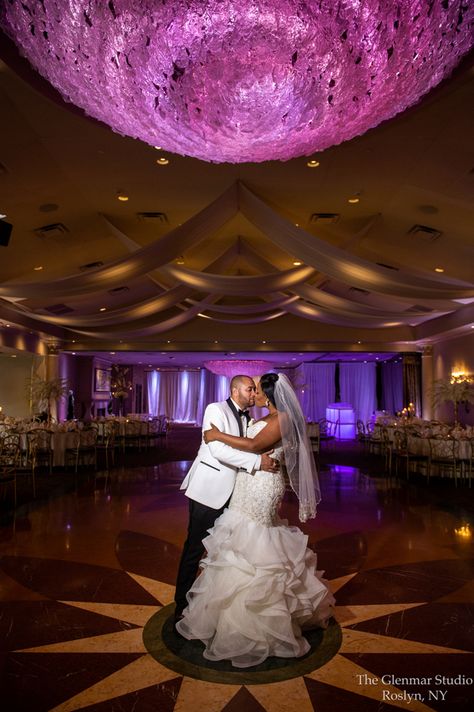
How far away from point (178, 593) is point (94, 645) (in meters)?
0.55

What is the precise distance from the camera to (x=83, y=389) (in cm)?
1900

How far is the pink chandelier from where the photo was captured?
18.2m

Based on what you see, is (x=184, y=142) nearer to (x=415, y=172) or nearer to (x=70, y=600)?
(x=70, y=600)

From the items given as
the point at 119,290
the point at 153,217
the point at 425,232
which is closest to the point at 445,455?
the point at 425,232

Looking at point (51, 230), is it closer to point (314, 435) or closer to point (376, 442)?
point (314, 435)

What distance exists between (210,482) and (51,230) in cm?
594

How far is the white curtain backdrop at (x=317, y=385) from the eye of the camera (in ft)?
71.3

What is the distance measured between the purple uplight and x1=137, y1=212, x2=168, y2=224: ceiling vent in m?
5.61

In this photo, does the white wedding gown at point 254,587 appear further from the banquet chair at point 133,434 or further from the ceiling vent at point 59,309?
the banquet chair at point 133,434

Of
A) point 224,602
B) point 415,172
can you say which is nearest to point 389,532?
point 224,602

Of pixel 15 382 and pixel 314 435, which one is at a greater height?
pixel 15 382

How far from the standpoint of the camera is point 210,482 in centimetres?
317

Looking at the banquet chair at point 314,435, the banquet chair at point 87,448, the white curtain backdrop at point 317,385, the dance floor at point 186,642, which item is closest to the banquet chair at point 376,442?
the banquet chair at point 314,435

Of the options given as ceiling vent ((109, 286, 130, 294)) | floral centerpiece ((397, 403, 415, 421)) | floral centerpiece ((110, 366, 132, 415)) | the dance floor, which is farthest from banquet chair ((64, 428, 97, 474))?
floral centerpiece ((110, 366, 132, 415))
